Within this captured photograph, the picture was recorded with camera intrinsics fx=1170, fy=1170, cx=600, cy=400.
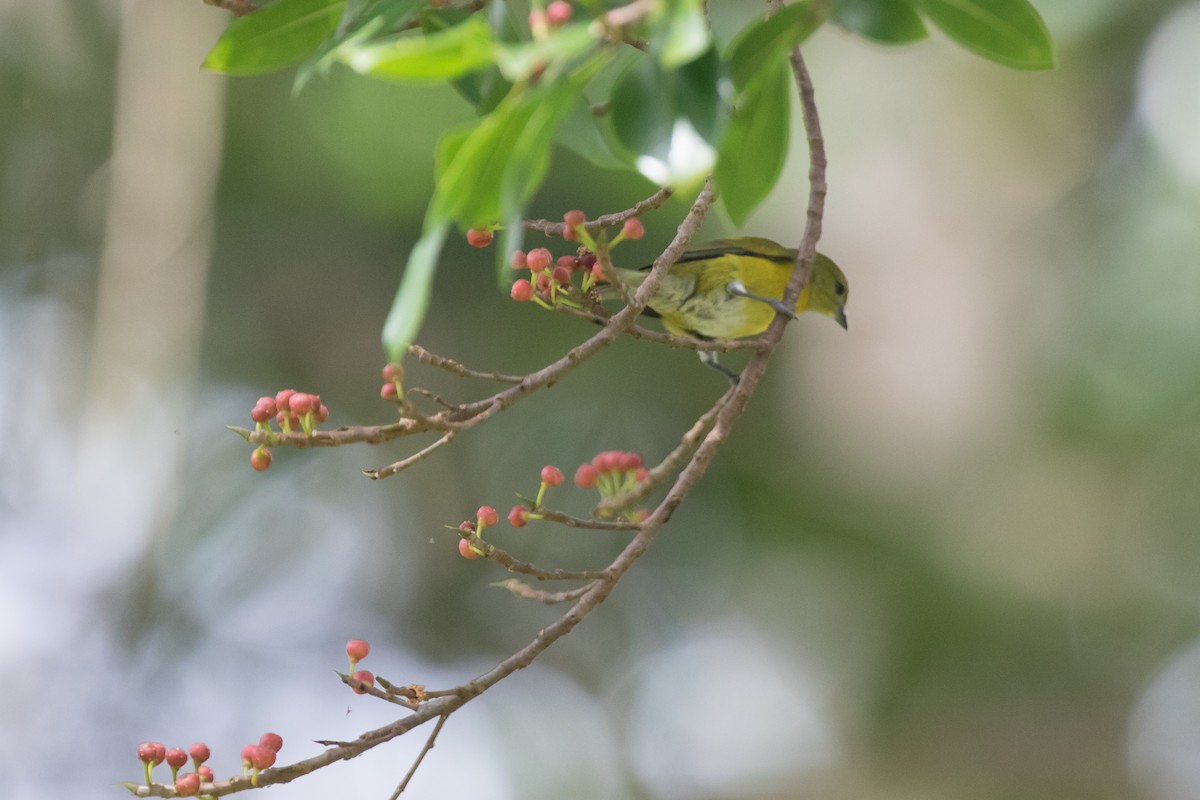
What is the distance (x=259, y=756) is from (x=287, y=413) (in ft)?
1.73

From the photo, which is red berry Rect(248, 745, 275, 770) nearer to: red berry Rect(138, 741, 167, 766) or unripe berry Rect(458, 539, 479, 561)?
red berry Rect(138, 741, 167, 766)

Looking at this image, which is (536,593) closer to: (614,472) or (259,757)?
(614,472)

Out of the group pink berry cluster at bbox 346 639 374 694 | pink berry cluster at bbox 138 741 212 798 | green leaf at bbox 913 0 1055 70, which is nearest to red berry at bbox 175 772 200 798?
pink berry cluster at bbox 138 741 212 798

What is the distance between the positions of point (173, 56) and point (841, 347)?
4934mm

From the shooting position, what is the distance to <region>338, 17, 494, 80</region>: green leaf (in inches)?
46.0

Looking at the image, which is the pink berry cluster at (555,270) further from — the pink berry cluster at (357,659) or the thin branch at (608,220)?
the pink berry cluster at (357,659)

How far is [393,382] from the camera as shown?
1.60m

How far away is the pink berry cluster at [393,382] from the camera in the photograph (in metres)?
1.54

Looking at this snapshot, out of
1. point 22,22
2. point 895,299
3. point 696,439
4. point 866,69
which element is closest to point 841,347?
point 895,299

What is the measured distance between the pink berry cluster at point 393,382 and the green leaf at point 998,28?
93 cm

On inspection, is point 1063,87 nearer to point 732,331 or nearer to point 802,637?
point 802,637

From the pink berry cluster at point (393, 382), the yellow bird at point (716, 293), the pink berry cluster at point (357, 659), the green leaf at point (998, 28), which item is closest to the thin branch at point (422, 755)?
the pink berry cluster at point (357, 659)

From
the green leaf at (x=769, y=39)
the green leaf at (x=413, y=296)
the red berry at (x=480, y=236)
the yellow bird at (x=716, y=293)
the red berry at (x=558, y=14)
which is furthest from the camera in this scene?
the yellow bird at (x=716, y=293)

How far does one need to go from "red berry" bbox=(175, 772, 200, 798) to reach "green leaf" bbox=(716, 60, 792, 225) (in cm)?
121
